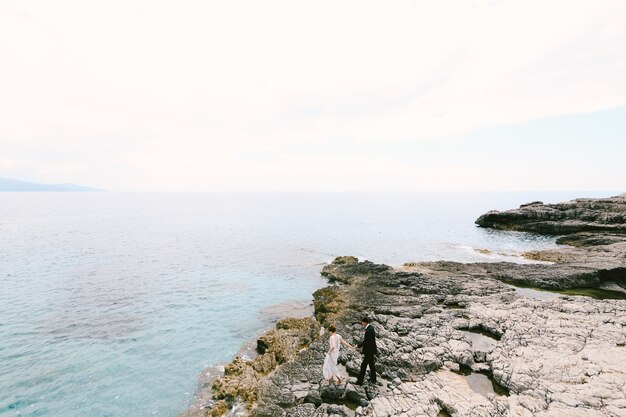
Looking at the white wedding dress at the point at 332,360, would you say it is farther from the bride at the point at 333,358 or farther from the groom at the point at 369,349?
the groom at the point at 369,349

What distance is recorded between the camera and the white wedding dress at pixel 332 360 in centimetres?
1541

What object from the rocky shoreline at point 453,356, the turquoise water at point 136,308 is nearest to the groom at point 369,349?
the rocky shoreline at point 453,356

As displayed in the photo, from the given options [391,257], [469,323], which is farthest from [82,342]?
[391,257]

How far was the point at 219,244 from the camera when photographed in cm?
7056

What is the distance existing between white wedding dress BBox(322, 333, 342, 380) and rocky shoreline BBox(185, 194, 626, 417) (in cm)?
65

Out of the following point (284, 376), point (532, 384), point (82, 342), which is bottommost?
point (82, 342)

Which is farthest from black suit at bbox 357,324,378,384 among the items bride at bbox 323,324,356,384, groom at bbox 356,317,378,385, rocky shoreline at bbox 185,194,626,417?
bride at bbox 323,324,356,384

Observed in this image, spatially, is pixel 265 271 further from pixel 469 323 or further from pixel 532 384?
pixel 532 384

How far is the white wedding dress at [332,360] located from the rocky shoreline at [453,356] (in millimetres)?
648

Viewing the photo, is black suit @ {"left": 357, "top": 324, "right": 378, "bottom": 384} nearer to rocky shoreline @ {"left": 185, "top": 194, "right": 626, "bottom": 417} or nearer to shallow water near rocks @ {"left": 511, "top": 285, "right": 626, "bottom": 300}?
rocky shoreline @ {"left": 185, "top": 194, "right": 626, "bottom": 417}

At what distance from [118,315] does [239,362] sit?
1701 centimetres

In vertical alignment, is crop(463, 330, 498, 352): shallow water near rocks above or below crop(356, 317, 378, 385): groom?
below

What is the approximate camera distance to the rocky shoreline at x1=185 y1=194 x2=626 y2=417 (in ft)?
45.6

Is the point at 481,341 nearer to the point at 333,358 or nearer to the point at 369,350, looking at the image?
the point at 369,350
